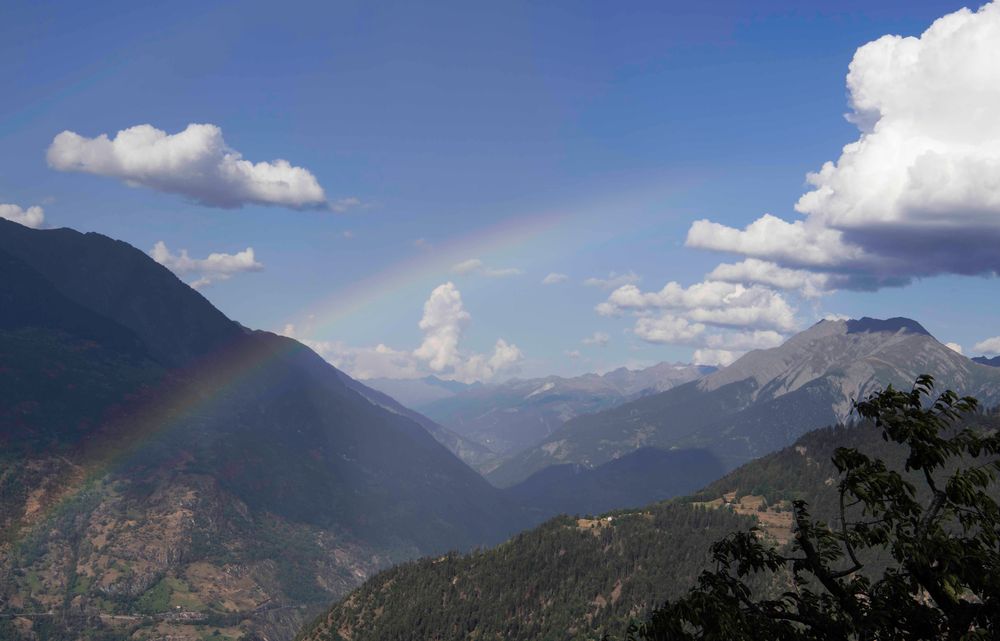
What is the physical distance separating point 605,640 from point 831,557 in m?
9.32

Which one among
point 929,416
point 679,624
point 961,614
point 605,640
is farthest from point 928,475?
point 605,640

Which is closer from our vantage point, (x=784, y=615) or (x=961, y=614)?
(x=961, y=614)

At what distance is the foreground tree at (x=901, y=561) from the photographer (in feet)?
79.8

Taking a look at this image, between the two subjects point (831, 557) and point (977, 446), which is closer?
point (977, 446)

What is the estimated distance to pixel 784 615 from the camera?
26.9 m

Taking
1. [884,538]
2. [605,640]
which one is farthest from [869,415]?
[605,640]

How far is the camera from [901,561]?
25.4 meters

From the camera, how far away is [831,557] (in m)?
27.8

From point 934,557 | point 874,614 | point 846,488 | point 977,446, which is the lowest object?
point 874,614

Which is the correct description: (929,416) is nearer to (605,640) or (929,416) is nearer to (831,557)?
(831,557)

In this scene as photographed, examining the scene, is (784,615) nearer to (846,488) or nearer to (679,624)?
(679,624)

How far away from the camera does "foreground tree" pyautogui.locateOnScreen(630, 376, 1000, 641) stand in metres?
24.3

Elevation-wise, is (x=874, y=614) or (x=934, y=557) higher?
(x=934, y=557)

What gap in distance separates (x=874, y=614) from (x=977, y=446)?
6.93 meters
